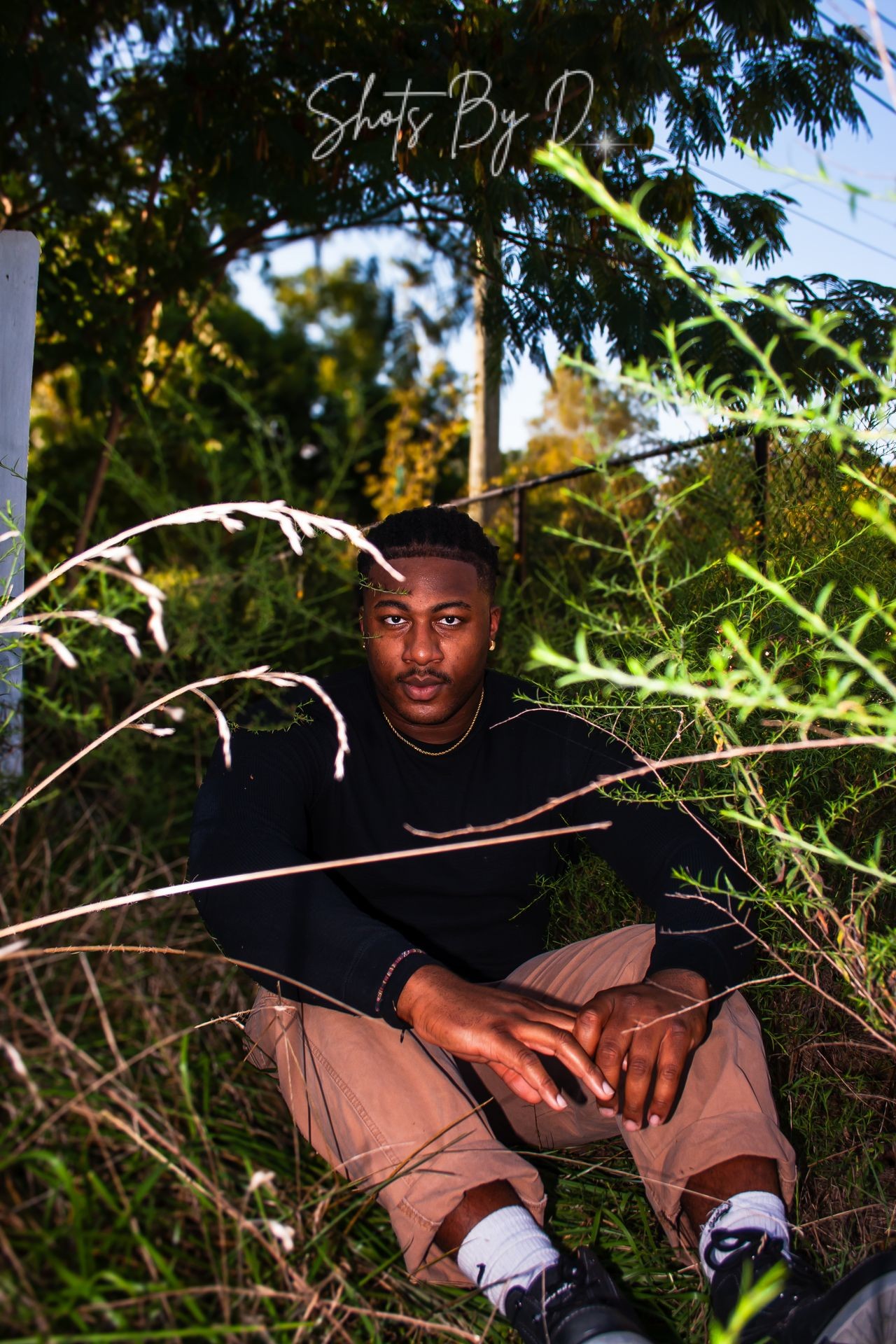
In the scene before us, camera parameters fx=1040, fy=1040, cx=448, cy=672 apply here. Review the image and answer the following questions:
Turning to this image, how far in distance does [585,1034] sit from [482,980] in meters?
0.65

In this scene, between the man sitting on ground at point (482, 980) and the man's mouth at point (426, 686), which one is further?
the man's mouth at point (426, 686)

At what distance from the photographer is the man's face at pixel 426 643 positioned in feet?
7.51

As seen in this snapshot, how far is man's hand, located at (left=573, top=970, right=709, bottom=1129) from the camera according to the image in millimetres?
1679

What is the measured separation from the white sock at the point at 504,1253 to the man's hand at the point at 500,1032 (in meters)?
0.19

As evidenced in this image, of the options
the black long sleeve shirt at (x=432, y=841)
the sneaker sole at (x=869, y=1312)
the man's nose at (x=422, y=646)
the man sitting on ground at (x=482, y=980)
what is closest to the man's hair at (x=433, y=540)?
the man sitting on ground at (x=482, y=980)

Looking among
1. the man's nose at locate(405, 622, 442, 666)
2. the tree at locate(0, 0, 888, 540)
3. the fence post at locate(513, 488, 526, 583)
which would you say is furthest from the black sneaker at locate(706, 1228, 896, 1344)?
the fence post at locate(513, 488, 526, 583)

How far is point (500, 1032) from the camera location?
1602mm

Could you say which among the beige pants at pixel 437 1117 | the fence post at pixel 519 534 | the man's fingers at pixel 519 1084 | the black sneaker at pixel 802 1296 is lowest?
the black sneaker at pixel 802 1296

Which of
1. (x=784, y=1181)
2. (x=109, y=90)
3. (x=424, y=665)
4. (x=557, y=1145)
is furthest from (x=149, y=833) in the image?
(x=109, y=90)

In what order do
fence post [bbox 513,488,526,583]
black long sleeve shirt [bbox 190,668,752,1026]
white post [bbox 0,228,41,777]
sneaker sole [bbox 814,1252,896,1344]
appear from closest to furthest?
sneaker sole [bbox 814,1252,896,1344] < black long sleeve shirt [bbox 190,668,752,1026] < white post [bbox 0,228,41,777] < fence post [bbox 513,488,526,583]

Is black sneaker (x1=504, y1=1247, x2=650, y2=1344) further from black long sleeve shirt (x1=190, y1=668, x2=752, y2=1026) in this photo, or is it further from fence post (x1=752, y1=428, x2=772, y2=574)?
fence post (x1=752, y1=428, x2=772, y2=574)

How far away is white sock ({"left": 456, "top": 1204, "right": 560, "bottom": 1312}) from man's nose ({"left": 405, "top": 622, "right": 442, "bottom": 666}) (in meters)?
1.09

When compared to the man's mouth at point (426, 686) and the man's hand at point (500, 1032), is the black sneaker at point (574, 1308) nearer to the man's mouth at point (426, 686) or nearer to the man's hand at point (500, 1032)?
the man's hand at point (500, 1032)

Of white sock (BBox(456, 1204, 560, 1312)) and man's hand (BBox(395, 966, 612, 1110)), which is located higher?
man's hand (BBox(395, 966, 612, 1110))
